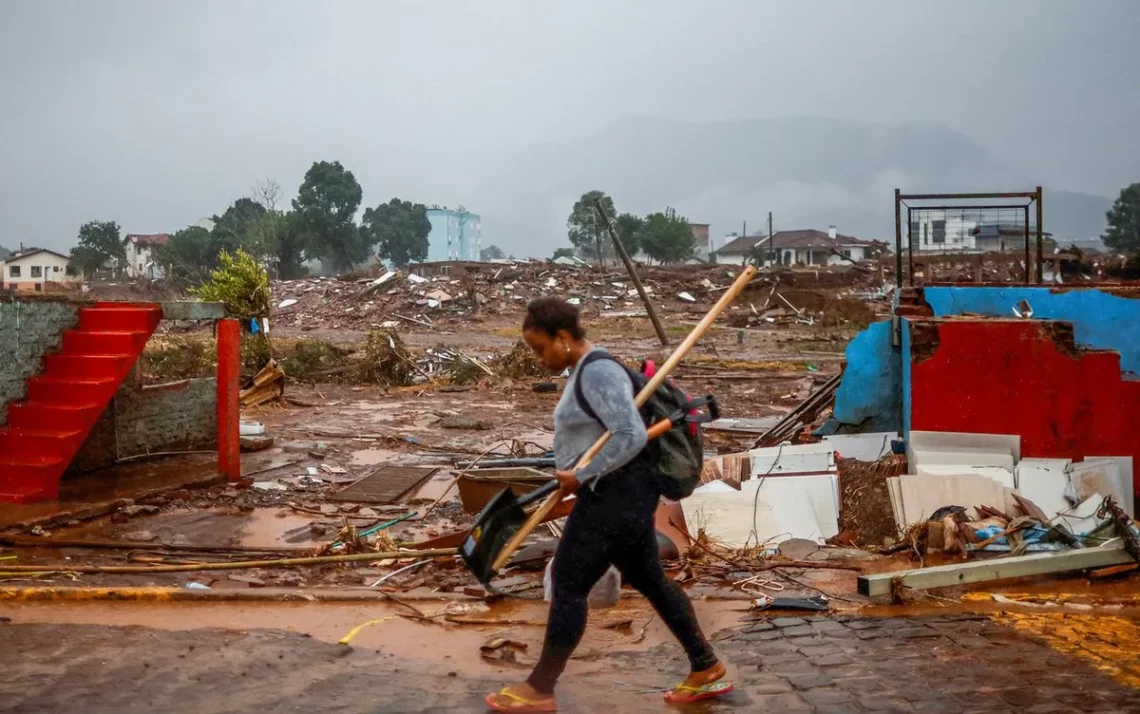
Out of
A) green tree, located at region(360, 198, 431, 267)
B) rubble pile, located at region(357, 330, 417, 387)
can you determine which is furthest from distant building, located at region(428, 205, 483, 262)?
rubble pile, located at region(357, 330, 417, 387)

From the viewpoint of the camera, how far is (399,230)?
71938mm

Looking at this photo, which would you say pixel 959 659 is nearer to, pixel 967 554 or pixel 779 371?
pixel 967 554

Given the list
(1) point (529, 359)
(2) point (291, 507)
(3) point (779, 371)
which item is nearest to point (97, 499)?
(2) point (291, 507)

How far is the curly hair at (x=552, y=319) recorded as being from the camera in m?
3.93

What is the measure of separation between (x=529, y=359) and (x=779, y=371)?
17.4ft

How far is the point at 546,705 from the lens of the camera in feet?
13.3

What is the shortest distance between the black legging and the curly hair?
61cm

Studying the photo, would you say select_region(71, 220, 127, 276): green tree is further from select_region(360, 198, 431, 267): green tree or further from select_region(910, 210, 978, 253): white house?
select_region(910, 210, 978, 253): white house

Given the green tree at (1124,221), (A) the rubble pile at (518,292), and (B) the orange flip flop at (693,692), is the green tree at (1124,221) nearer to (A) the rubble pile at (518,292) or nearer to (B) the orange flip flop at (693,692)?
(A) the rubble pile at (518,292)

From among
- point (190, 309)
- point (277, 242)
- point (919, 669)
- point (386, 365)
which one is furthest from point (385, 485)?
point (277, 242)

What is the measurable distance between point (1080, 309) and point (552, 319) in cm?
707

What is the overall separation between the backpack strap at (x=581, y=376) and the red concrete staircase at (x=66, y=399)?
6.15 m

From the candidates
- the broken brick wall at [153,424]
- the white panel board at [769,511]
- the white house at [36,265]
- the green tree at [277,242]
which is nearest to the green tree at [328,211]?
the green tree at [277,242]

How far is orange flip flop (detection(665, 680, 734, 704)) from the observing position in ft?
13.7
